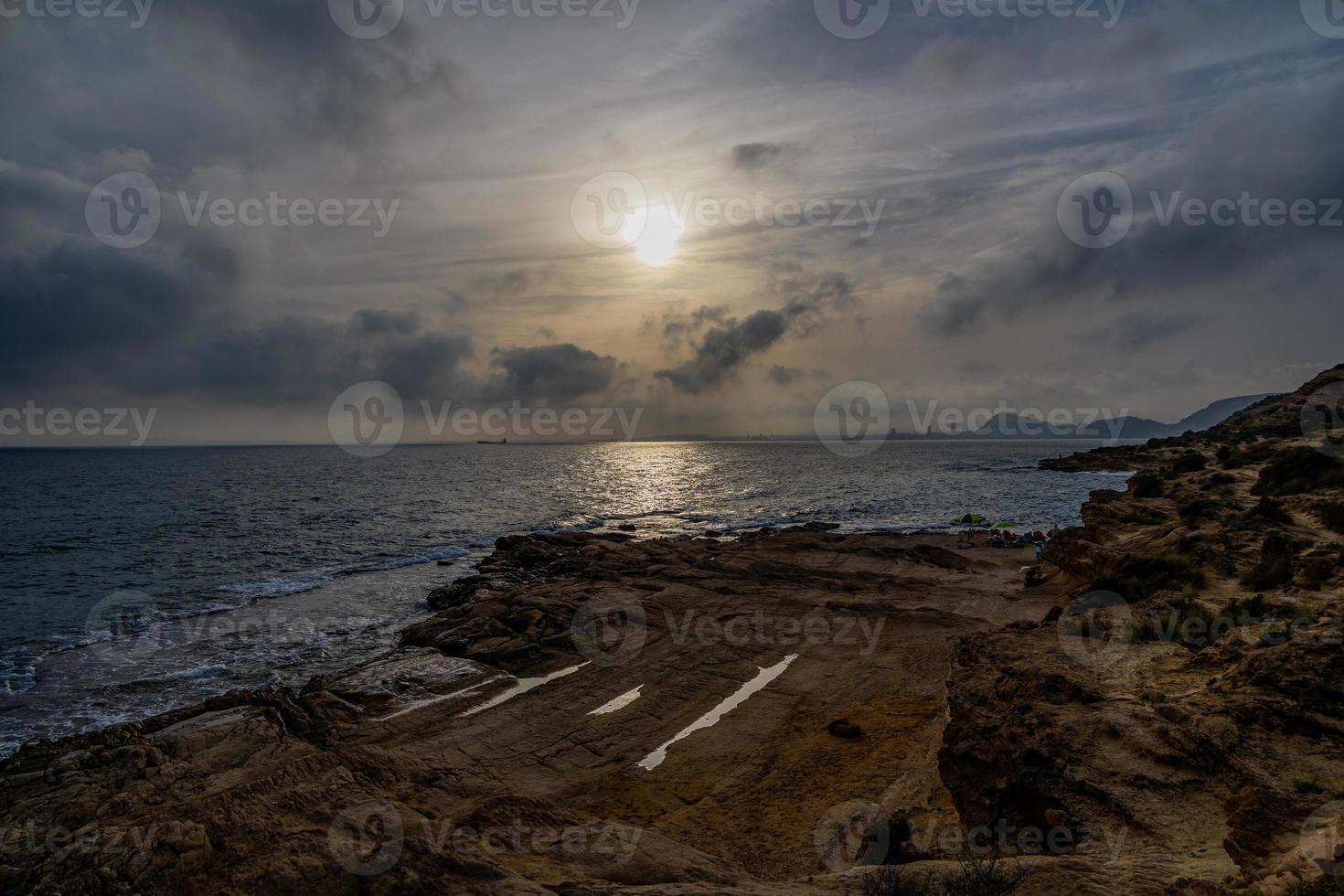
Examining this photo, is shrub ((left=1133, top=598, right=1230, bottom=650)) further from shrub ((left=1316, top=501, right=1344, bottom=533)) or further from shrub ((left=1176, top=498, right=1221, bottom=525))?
shrub ((left=1176, top=498, right=1221, bottom=525))

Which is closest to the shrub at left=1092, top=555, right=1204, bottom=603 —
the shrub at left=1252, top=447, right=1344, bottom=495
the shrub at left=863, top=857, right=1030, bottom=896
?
the shrub at left=1252, top=447, right=1344, bottom=495

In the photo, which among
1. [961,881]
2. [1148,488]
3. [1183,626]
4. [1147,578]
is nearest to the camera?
[961,881]

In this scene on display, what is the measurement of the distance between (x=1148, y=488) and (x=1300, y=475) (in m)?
9.24

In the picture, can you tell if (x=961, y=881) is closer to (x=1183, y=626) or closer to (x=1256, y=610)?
(x=1183, y=626)

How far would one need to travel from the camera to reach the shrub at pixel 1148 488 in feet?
99.9

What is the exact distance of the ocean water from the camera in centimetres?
1962

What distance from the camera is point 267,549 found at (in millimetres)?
40094

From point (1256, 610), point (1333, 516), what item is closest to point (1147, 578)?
point (1256, 610)

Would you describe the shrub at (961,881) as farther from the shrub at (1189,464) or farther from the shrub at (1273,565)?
the shrub at (1189,464)

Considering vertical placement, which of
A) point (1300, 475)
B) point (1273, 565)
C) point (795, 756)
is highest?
point (1300, 475)

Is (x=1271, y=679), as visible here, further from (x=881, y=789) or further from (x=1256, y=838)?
(x=881, y=789)

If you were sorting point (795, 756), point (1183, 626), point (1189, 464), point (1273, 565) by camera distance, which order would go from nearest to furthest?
1. point (1183, 626)
2. point (795, 756)
3. point (1273, 565)
4. point (1189, 464)

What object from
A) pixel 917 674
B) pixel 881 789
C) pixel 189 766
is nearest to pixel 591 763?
pixel 881 789

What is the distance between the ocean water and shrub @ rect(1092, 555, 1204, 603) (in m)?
23.9
